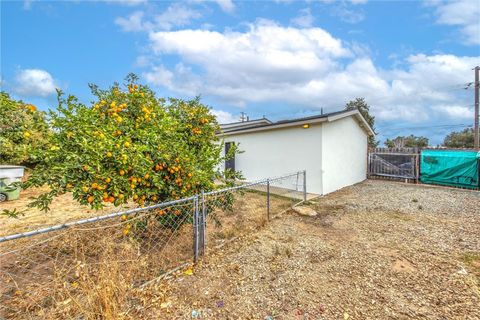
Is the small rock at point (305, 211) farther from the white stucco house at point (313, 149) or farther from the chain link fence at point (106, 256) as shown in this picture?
the white stucco house at point (313, 149)

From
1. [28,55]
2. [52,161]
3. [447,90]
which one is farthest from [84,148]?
[447,90]

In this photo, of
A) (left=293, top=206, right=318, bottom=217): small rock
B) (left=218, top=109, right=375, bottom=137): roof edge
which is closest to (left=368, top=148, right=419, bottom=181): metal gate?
(left=218, top=109, right=375, bottom=137): roof edge

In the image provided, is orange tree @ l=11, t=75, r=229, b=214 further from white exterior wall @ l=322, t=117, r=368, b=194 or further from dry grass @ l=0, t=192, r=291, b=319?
white exterior wall @ l=322, t=117, r=368, b=194

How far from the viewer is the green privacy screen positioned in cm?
859

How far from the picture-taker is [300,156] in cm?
829

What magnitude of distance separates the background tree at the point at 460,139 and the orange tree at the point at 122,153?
105ft

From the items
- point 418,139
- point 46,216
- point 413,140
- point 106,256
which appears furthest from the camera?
point 418,139

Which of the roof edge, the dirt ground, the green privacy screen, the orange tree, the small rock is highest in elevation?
the roof edge

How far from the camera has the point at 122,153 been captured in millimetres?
2418

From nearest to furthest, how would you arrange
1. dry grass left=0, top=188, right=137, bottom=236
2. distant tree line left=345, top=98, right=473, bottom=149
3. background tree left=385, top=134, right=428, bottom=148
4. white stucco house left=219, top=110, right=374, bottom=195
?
dry grass left=0, top=188, right=137, bottom=236 → white stucco house left=219, top=110, right=374, bottom=195 → distant tree line left=345, top=98, right=473, bottom=149 → background tree left=385, top=134, right=428, bottom=148

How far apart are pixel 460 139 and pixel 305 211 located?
2994 centimetres

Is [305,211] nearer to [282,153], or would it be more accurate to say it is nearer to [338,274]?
[338,274]

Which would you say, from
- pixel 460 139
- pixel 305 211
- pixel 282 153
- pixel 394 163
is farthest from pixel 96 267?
pixel 460 139

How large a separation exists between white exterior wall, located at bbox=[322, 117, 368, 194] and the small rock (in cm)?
241
